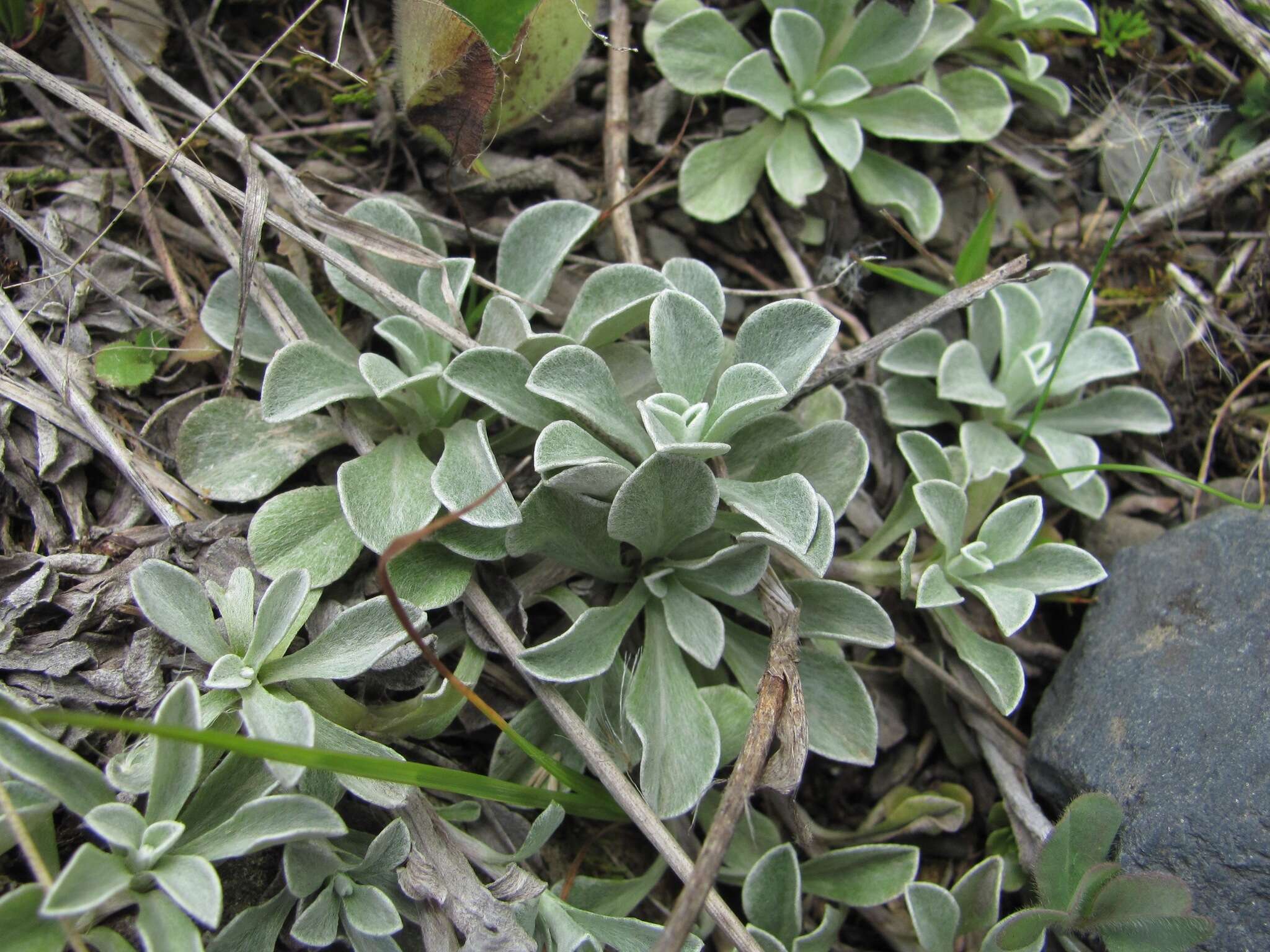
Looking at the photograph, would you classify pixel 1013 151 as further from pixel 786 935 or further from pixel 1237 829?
pixel 786 935

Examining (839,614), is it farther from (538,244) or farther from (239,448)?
(239,448)

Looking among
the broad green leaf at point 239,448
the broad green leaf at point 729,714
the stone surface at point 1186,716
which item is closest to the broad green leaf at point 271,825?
the broad green leaf at point 239,448

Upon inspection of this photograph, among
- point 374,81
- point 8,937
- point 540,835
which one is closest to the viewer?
point 8,937

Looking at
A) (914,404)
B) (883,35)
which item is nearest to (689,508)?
(914,404)

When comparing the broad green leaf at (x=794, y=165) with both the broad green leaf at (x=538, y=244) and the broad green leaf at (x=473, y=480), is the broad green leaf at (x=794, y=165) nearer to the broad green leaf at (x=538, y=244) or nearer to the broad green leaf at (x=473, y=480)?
the broad green leaf at (x=538, y=244)

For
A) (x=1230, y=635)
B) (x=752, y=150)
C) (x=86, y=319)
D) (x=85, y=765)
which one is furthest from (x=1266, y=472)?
(x=86, y=319)

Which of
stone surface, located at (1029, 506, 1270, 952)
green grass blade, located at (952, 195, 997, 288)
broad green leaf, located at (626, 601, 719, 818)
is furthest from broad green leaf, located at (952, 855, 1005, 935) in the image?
green grass blade, located at (952, 195, 997, 288)
